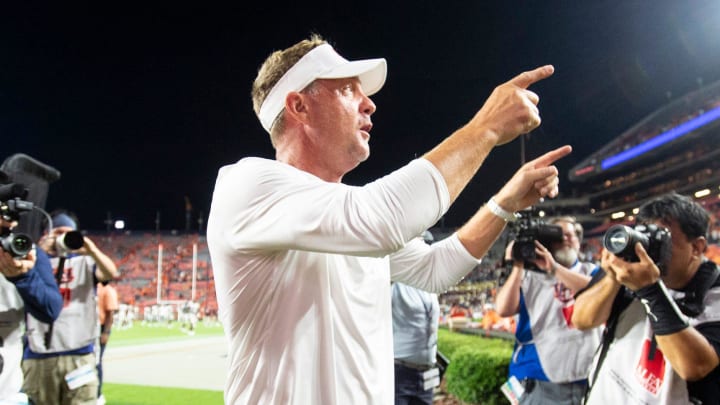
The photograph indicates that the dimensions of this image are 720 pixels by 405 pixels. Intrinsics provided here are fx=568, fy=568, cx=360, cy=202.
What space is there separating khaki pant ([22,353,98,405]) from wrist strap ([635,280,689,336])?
4.45m

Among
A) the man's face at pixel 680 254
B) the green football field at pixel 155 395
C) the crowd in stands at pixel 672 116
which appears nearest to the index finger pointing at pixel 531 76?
the man's face at pixel 680 254

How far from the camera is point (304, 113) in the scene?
1.58 metres

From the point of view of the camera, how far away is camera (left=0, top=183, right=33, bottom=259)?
3.21 m

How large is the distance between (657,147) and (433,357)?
4768 centimetres

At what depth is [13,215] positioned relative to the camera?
3.43 m

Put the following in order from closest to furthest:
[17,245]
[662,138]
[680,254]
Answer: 1. [680,254]
2. [17,245]
3. [662,138]

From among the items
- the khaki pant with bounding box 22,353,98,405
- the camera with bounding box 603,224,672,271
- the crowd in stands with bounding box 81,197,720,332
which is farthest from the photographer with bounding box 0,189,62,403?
the crowd in stands with bounding box 81,197,720,332

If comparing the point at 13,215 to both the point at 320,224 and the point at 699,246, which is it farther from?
the point at 699,246

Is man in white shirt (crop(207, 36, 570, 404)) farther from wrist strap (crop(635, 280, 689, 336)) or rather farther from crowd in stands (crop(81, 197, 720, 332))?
crowd in stands (crop(81, 197, 720, 332))

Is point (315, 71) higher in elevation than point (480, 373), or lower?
higher

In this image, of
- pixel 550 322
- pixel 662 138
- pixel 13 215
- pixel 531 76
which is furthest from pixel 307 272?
pixel 662 138

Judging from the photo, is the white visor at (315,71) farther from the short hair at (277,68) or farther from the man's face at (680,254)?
the man's face at (680,254)

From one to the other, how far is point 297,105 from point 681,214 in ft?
5.71

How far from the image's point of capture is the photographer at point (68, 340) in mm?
4785
